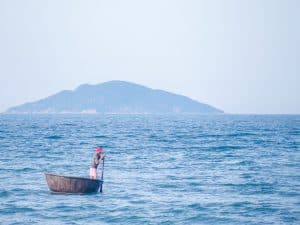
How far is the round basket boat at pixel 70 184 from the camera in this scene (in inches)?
959

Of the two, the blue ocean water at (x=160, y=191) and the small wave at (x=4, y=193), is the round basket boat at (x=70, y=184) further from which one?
the small wave at (x=4, y=193)

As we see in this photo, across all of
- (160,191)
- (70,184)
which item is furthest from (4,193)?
(160,191)

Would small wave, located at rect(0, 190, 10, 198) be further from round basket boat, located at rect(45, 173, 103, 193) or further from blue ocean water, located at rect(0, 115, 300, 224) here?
round basket boat, located at rect(45, 173, 103, 193)

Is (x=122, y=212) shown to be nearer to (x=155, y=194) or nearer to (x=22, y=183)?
(x=155, y=194)

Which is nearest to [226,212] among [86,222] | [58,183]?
[86,222]

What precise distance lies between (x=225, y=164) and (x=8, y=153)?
696 inches

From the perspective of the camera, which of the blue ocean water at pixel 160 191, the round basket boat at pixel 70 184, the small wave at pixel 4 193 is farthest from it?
the round basket boat at pixel 70 184

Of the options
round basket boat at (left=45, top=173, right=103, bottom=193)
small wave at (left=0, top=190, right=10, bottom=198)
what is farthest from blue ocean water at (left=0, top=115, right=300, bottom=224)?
round basket boat at (left=45, top=173, right=103, bottom=193)

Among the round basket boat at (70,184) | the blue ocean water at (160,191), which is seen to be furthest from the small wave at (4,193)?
the round basket boat at (70,184)

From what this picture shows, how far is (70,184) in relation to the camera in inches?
965

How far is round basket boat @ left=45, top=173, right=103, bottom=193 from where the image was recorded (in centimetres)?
2436

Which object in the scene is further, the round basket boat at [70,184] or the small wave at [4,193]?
the round basket boat at [70,184]

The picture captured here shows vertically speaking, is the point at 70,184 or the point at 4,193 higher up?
the point at 70,184

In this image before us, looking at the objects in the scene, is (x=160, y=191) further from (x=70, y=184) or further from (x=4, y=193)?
(x=4, y=193)
